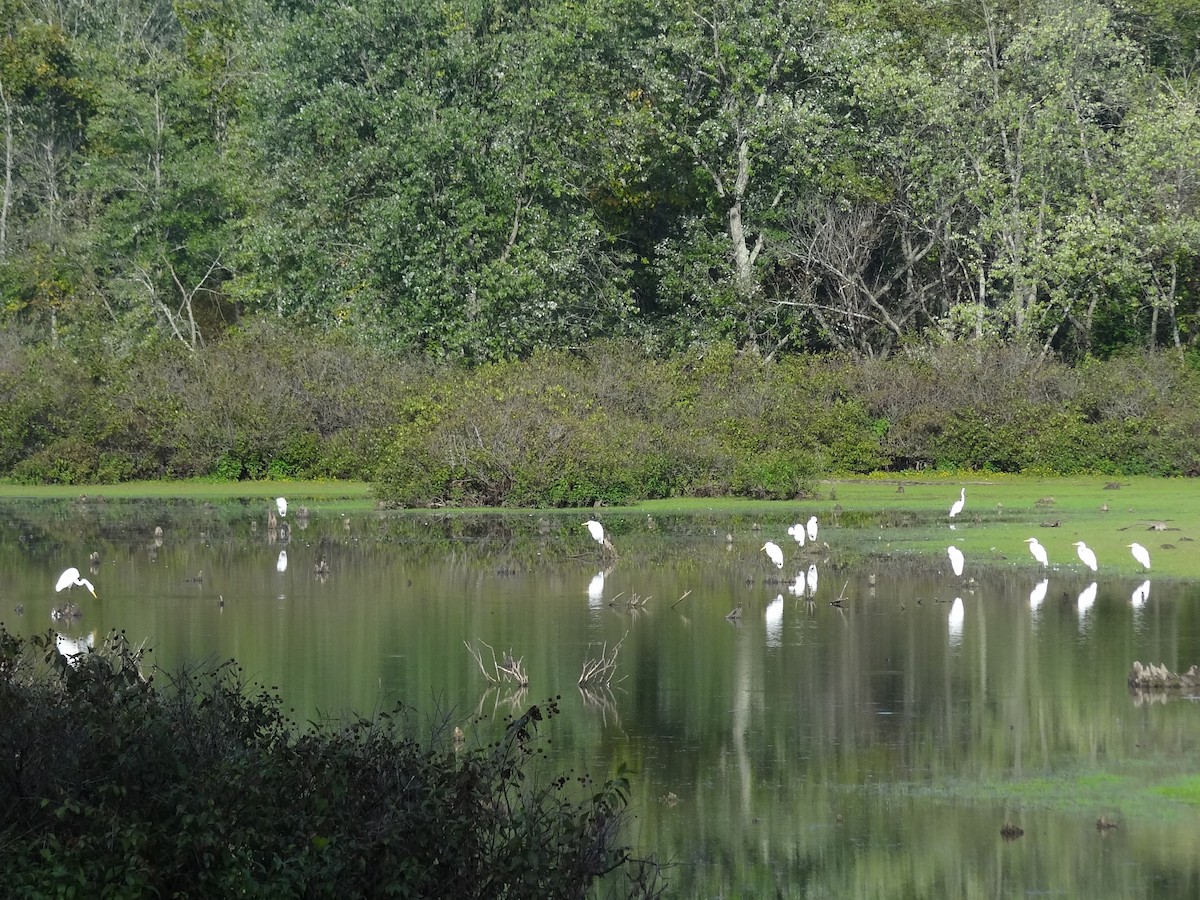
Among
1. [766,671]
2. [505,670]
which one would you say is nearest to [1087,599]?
[766,671]

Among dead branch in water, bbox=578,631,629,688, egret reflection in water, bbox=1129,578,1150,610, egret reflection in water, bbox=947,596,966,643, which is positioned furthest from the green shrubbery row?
dead branch in water, bbox=578,631,629,688

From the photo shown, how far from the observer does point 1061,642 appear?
1533cm

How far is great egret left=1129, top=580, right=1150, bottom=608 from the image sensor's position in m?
17.4

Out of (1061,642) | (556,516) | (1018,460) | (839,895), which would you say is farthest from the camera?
(1018,460)

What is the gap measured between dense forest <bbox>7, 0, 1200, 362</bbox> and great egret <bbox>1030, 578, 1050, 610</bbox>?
19.4 m

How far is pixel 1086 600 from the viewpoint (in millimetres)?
17734

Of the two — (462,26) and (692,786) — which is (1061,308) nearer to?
(462,26)

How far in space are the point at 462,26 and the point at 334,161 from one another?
4.29 metres

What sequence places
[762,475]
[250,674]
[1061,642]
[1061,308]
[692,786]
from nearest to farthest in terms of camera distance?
[692,786] < [250,674] < [1061,642] < [762,475] < [1061,308]

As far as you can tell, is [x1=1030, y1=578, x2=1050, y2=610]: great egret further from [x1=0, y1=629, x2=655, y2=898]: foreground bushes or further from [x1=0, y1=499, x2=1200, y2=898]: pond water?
[x1=0, y1=629, x2=655, y2=898]: foreground bushes

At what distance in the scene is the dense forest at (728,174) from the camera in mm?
38062

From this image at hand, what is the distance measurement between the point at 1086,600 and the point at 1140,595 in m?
0.59

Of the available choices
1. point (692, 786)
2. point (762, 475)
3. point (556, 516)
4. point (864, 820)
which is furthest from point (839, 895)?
point (762, 475)

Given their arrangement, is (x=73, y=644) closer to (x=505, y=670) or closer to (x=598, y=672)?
(x=505, y=670)
